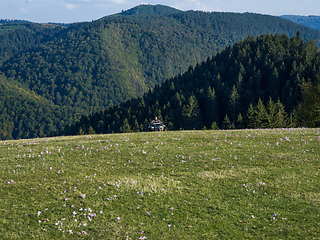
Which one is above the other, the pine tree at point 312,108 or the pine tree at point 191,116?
the pine tree at point 312,108

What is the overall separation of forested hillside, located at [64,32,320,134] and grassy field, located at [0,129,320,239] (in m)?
71.4

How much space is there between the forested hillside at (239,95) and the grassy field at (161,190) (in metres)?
71.4

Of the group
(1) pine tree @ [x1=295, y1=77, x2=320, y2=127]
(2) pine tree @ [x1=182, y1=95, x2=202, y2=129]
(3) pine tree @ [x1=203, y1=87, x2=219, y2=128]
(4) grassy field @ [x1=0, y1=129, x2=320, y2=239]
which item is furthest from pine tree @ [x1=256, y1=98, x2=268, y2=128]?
(4) grassy field @ [x1=0, y1=129, x2=320, y2=239]

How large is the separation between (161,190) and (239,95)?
445 ft

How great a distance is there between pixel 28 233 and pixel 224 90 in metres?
143

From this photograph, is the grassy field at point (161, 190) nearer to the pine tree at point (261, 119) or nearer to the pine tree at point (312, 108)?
the pine tree at point (312, 108)

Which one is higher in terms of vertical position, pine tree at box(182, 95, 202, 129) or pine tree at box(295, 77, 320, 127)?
pine tree at box(295, 77, 320, 127)

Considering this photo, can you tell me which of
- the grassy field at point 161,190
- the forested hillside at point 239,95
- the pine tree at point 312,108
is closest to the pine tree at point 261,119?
the forested hillside at point 239,95

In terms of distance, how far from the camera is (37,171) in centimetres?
1622

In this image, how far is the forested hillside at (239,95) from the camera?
125 metres

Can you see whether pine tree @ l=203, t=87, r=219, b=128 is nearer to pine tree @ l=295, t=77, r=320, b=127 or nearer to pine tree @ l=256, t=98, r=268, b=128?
pine tree @ l=256, t=98, r=268, b=128

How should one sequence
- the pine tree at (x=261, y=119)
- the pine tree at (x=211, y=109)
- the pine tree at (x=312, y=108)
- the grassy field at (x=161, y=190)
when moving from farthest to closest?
the pine tree at (x=211, y=109), the pine tree at (x=261, y=119), the pine tree at (x=312, y=108), the grassy field at (x=161, y=190)

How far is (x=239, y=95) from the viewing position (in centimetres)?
14250

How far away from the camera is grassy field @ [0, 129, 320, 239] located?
1098 cm
